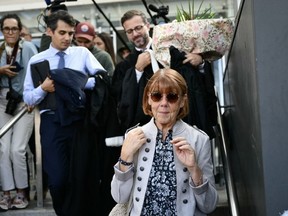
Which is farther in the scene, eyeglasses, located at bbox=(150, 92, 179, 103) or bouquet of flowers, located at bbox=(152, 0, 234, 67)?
bouquet of flowers, located at bbox=(152, 0, 234, 67)

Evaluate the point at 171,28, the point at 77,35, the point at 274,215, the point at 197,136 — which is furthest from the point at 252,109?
the point at 77,35

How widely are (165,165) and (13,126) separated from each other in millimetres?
2914

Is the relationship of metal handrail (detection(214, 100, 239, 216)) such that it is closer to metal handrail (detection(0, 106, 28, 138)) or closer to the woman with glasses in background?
the woman with glasses in background

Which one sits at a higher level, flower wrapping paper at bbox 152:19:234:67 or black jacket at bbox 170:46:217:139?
flower wrapping paper at bbox 152:19:234:67

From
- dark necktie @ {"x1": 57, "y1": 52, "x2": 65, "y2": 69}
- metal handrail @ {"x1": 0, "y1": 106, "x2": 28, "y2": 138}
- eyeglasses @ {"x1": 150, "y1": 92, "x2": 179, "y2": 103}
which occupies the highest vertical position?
dark necktie @ {"x1": 57, "y1": 52, "x2": 65, "y2": 69}

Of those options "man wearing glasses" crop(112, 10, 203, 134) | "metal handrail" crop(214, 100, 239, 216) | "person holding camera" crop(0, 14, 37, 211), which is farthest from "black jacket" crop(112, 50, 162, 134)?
"person holding camera" crop(0, 14, 37, 211)

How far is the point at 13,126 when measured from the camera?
5.94m

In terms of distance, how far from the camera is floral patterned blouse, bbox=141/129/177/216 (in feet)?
10.8

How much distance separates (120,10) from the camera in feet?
36.9

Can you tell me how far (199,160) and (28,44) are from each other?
11.2 ft

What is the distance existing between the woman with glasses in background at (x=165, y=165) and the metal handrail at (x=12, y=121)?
233 centimetres

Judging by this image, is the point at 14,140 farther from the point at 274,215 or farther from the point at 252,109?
the point at 274,215

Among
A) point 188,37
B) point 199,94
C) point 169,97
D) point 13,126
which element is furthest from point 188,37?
point 13,126

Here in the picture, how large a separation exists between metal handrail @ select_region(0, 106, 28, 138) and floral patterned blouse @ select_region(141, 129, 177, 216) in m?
2.40
